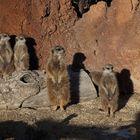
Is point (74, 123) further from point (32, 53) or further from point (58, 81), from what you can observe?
point (32, 53)

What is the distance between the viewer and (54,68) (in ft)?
32.3

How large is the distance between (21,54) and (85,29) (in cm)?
124

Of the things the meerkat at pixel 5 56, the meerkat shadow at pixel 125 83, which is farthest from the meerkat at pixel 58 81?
the meerkat shadow at pixel 125 83

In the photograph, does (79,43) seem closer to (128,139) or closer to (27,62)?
(27,62)

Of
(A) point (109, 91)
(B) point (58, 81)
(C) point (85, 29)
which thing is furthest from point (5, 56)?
(A) point (109, 91)

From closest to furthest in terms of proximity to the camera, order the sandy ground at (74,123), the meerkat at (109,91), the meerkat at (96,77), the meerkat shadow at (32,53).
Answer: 1. the sandy ground at (74,123)
2. the meerkat at (109,91)
3. the meerkat at (96,77)
4. the meerkat shadow at (32,53)

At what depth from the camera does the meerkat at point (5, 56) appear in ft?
34.2

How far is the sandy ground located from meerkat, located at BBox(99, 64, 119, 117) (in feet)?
0.39

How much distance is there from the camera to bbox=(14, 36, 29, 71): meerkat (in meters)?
10.4

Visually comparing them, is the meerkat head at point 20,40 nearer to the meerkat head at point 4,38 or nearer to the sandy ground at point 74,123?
the meerkat head at point 4,38

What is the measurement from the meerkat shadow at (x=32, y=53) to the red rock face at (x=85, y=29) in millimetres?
72

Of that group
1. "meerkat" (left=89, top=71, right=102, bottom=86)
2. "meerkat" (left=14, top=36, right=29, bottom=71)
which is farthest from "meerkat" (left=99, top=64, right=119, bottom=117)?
"meerkat" (left=14, top=36, right=29, bottom=71)

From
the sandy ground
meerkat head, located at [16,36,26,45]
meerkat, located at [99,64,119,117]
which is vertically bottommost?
the sandy ground

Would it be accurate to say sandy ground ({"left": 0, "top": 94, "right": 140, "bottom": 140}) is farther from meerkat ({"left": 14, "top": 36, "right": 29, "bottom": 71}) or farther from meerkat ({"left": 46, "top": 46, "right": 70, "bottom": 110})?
meerkat ({"left": 14, "top": 36, "right": 29, "bottom": 71})
